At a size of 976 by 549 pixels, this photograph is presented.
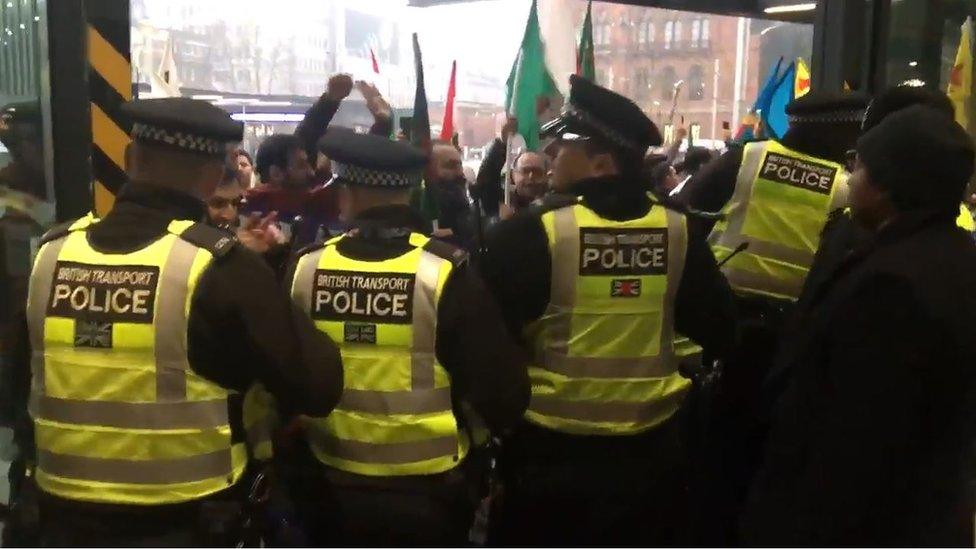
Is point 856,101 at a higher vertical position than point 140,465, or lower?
higher

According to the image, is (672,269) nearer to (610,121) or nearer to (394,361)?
(610,121)

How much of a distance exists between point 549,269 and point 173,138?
1077mm

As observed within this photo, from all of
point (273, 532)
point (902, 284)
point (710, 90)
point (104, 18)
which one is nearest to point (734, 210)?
point (902, 284)

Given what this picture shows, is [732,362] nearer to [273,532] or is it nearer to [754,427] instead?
[754,427]

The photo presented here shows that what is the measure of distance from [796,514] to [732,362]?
1431mm

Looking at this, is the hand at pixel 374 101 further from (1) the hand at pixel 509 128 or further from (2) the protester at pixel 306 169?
(1) the hand at pixel 509 128

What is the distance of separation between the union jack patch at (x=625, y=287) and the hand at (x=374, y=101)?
2.18 metres

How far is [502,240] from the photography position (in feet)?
8.41

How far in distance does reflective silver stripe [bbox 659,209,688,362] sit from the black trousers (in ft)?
0.87

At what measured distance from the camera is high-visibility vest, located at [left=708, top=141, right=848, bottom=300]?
10.5 feet

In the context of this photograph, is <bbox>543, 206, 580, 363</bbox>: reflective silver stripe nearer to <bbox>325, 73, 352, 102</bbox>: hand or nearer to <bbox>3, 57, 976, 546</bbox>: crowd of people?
<bbox>3, 57, 976, 546</bbox>: crowd of people

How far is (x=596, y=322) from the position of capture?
2.55 meters

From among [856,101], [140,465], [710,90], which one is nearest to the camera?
[140,465]

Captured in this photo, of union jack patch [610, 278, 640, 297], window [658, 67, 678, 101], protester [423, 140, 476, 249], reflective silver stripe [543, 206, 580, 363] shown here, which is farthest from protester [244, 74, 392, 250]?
window [658, 67, 678, 101]
